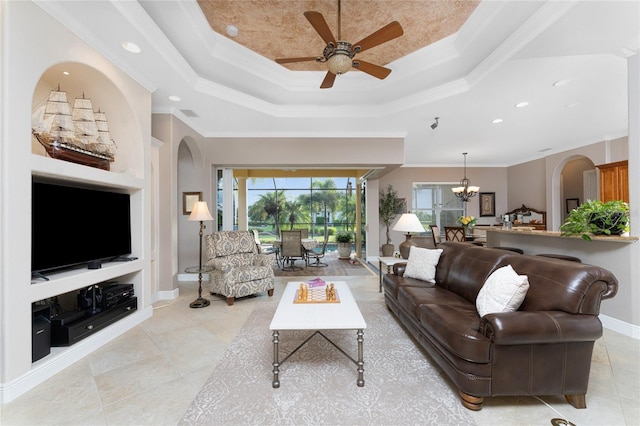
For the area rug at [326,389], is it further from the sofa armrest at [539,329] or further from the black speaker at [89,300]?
the black speaker at [89,300]

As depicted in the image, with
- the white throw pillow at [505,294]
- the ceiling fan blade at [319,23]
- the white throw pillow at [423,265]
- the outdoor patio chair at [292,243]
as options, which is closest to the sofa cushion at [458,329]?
the white throw pillow at [505,294]

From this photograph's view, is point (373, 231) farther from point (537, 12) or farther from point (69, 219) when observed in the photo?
point (69, 219)

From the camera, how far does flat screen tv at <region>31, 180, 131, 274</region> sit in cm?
228

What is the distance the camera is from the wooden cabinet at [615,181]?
468 cm

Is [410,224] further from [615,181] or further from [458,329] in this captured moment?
[615,181]

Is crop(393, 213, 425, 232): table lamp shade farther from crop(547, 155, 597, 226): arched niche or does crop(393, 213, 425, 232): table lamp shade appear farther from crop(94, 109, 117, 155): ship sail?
crop(547, 155, 597, 226): arched niche

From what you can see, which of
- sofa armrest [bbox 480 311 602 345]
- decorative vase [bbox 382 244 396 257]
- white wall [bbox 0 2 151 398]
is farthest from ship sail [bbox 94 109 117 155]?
decorative vase [bbox 382 244 396 257]

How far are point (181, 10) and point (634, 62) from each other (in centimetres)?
450

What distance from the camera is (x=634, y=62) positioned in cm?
276

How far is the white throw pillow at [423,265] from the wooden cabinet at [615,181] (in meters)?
4.01

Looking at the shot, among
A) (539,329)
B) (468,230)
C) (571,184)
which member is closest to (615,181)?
(468,230)

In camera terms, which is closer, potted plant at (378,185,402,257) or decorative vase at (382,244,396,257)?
decorative vase at (382,244,396,257)

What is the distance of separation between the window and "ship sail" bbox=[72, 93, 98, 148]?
8.11 metres

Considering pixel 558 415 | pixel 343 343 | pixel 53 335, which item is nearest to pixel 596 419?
pixel 558 415
